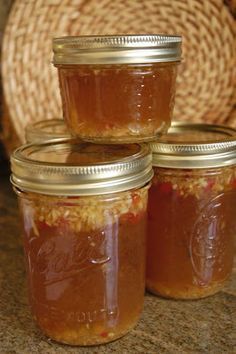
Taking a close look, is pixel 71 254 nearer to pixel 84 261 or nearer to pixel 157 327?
pixel 84 261

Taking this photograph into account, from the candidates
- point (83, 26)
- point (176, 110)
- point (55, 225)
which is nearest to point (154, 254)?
point (55, 225)

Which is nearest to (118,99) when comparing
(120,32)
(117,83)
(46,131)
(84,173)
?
(117,83)

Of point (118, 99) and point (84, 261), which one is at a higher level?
point (118, 99)

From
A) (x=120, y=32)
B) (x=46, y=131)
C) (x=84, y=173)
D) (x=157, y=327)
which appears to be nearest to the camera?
(x=84, y=173)

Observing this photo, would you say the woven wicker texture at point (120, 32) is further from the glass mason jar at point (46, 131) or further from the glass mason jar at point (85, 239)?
the glass mason jar at point (85, 239)

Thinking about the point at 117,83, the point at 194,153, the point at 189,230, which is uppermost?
the point at 117,83

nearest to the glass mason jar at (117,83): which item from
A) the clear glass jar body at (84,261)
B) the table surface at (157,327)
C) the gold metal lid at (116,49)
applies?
the gold metal lid at (116,49)

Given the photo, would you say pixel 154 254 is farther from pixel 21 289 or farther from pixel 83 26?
pixel 83 26
